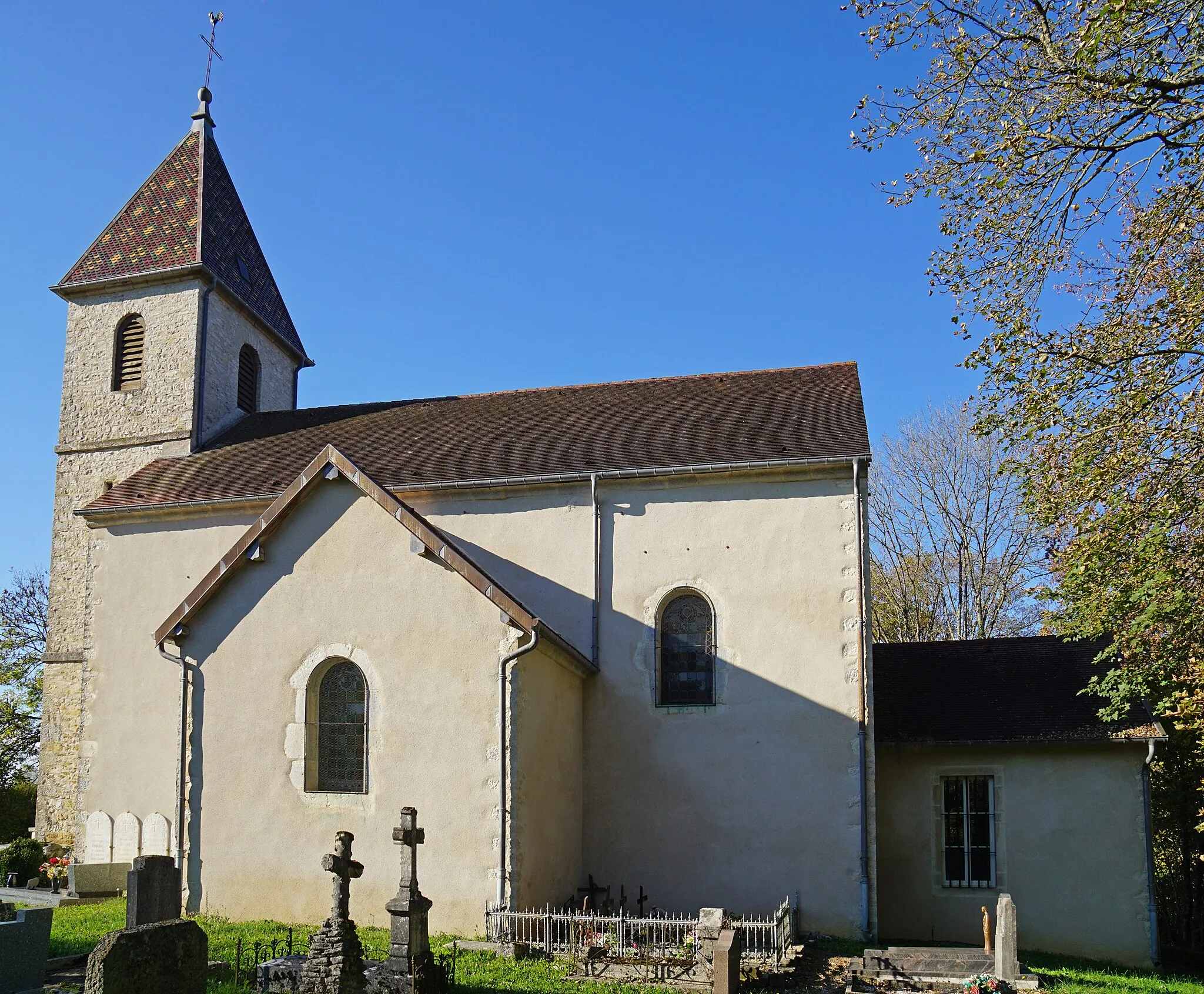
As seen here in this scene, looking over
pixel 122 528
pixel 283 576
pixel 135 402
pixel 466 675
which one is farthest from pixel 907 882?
pixel 135 402

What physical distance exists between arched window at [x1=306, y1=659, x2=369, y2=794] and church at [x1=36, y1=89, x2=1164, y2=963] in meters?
0.05

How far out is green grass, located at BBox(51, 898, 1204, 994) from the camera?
1069 cm

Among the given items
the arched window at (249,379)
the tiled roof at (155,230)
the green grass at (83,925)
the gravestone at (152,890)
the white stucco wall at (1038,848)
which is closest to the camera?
the gravestone at (152,890)

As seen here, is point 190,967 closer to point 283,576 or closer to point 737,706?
point 283,576

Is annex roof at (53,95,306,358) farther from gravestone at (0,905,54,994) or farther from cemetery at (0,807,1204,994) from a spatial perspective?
gravestone at (0,905,54,994)

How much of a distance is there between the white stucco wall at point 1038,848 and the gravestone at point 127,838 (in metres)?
11.8

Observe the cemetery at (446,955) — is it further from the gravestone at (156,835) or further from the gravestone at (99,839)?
the gravestone at (99,839)

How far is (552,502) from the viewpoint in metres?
16.9

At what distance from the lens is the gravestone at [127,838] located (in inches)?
674

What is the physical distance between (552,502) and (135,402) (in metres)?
10.7

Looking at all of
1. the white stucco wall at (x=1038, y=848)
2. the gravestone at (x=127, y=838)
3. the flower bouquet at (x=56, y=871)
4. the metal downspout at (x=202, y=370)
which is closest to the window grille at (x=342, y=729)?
the gravestone at (x=127, y=838)

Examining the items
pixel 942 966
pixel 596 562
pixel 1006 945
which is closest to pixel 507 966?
pixel 942 966

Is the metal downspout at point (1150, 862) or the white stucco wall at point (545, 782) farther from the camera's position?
the metal downspout at point (1150, 862)

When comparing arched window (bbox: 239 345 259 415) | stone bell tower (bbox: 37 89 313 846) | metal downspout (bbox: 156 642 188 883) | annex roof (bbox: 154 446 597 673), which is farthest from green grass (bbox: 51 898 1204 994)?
arched window (bbox: 239 345 259 415)
